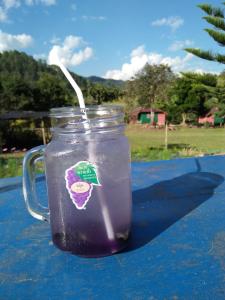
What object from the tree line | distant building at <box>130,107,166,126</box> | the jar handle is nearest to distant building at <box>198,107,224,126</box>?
the tree line

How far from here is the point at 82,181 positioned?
33 cm

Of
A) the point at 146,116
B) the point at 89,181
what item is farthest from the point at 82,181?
the point at 146,116

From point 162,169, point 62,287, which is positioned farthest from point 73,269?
point 162,169

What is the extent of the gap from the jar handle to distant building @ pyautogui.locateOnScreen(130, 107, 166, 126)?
16.6 m

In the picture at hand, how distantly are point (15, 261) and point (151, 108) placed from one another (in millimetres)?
17046

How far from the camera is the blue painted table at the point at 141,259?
29cm

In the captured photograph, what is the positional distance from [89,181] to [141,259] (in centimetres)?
9

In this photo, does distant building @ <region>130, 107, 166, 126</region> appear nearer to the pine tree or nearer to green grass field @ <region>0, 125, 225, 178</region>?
green grass field @ <region>0, 125, 225, 178</region>

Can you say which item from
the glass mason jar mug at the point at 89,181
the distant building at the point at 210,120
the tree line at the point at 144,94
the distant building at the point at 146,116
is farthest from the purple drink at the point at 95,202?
the distant building at the point at 146,116

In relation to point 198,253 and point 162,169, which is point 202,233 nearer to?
point 198,253

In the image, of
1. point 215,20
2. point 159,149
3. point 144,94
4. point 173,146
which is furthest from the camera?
point 144,94

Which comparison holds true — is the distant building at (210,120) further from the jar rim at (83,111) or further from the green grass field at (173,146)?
the jar rim at (83,111)

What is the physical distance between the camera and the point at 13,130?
912cm

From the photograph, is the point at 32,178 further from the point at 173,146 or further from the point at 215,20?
the point at 173,146
